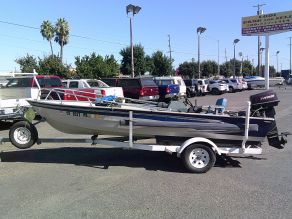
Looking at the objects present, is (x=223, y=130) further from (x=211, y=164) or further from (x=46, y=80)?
(x=46, y=80)

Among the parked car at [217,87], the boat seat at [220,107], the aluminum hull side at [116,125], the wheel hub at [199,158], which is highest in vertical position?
the parked car at [217,87]

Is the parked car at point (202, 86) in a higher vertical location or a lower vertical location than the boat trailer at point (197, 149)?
higher

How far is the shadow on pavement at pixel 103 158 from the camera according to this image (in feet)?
27.5

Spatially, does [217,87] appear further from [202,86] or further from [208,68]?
[208,68]

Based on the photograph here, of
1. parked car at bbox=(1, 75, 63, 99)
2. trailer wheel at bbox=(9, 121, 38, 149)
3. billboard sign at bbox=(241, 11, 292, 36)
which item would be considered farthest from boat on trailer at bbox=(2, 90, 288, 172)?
billboard sign at bbox=(241, 11, 292, 36)

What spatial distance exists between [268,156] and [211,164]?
210 cm

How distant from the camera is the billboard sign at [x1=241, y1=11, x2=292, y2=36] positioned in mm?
46875

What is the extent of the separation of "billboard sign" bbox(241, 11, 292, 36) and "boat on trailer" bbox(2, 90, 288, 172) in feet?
135

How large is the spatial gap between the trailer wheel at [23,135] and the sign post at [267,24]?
128ft

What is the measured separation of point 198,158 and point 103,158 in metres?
2.24

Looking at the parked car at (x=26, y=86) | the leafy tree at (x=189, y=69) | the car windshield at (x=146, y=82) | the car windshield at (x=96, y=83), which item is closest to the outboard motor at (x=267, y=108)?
the parked car at (x=26, y=86)

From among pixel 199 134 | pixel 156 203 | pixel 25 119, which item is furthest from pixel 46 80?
pixel 156 203

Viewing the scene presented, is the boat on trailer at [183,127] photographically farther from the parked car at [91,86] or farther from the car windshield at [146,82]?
the car windshield at [146,82]

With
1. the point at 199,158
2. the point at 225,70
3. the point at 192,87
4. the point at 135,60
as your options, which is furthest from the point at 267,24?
the point at 225,70
